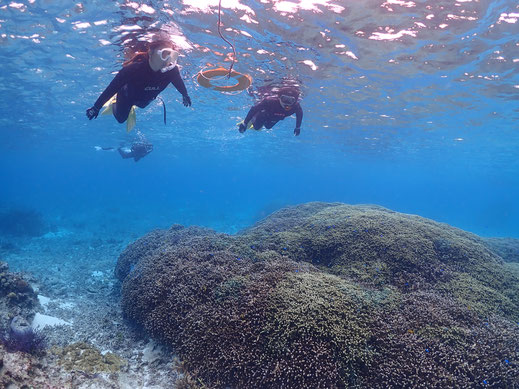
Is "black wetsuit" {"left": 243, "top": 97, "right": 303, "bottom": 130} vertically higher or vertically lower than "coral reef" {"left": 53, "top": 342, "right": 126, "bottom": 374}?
higher

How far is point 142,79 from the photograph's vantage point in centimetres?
712

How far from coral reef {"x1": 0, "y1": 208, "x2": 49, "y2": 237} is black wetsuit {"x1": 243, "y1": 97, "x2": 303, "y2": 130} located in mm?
27075

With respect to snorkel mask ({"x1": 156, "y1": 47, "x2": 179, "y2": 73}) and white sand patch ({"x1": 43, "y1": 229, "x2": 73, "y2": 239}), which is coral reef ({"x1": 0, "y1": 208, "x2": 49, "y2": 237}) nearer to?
white sand patch ({"x1": 43, "y1": 229, "x2": 73, "y2": 239})

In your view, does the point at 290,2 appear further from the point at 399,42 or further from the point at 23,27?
the point at 23,27

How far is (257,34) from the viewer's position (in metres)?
11.7

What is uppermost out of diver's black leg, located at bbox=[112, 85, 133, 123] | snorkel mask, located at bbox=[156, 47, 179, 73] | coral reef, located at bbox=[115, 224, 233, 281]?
snorkel mask, located at bbox=[156, 47, 179, 73]

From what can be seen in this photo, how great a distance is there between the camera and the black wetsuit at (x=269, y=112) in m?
10.9

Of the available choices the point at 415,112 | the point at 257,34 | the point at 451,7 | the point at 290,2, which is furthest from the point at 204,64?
the point at 415,112

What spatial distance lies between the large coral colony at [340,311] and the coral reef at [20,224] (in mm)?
25754

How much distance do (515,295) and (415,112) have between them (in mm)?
19956

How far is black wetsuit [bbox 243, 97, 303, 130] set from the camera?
1089cm

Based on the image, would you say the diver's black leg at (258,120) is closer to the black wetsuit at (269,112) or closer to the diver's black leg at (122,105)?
the black wetsuit at (269,112)

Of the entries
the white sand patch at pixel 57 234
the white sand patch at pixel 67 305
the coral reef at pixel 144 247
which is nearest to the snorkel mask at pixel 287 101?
the coral reef at pixel 144 247

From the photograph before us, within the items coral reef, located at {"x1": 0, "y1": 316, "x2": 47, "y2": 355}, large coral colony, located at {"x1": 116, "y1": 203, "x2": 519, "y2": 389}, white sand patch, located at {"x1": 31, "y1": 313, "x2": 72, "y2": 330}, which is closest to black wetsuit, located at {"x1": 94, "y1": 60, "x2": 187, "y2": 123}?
large coral colony, located at {"x1": 116, "y1": 203, "x2": 519, "y2": 389}
